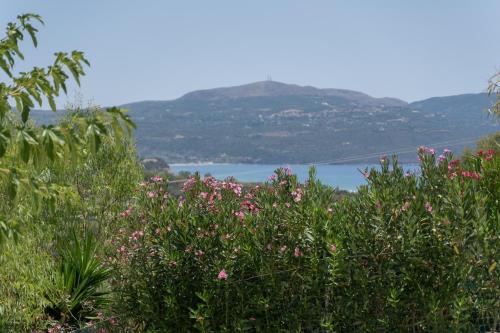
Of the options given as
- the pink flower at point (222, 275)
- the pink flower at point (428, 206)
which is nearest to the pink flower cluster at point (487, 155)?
the pink flower at point (428, 206)

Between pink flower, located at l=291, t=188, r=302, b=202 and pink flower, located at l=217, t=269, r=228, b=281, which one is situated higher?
pink flower, located at l=291, t=188, r=302, b=202

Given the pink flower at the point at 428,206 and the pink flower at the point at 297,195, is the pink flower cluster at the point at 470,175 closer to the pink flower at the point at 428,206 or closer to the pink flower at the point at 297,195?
the pink flower at the point at 428,206

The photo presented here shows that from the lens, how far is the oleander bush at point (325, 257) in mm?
6121

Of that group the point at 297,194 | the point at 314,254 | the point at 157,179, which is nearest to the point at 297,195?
the point at 297,194

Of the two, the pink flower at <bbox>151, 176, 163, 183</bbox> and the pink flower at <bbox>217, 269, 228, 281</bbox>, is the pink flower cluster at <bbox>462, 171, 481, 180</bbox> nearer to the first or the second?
the pink flower at <bbox>217, 269, 228, 281</bbox>

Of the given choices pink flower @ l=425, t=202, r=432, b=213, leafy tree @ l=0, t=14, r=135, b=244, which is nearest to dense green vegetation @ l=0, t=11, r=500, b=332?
pink flower @ l=425, t=202, r=432, b=213

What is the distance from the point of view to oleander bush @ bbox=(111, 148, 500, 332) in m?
6.12

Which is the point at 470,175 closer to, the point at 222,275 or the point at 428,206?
the point at 428,206

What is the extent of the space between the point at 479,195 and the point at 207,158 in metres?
180

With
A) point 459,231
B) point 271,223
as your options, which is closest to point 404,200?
point 459,231

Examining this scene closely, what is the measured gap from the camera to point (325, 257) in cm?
631

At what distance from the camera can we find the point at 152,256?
711 cm

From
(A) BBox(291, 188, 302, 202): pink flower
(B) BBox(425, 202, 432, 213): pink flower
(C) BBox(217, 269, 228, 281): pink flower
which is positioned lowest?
(C) BBox(217, 269, 228, 281): pink flower

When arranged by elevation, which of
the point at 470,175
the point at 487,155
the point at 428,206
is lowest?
the point at 428,206
